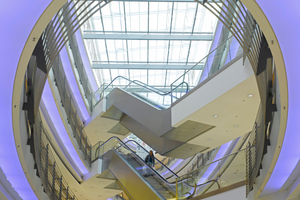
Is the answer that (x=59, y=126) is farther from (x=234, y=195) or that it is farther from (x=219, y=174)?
(x=234, y=195)

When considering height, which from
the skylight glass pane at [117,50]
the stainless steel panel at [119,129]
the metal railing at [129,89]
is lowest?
the stainless steel panel at [119,129]

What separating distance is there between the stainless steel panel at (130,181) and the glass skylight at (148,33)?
4.10 meters

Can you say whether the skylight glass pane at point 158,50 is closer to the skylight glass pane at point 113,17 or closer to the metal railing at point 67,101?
the skylight glass pane at point 113,17

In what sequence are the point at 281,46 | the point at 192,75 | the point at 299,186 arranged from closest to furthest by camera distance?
the point at 281,46, the point at 299,186, the point at 192,75

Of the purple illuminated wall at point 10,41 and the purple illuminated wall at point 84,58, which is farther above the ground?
the purple illuminated wall at point 84,58

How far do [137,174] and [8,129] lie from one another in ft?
26.0

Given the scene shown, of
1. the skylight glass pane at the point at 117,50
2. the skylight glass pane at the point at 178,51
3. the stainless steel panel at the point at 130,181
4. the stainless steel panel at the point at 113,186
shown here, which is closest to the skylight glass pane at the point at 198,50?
the skylight glass pane at the point at 178,51

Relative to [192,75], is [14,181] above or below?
below

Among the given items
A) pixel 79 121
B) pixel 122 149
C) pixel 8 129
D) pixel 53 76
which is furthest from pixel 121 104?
pixel 8 129

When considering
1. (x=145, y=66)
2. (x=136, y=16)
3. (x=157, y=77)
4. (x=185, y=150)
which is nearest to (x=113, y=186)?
(x=185, y=150)

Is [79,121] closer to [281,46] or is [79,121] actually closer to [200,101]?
[200,101]

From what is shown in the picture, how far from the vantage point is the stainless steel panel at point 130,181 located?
10945 millimetres

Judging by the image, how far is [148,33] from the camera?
17938 mm

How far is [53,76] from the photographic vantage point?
10.8 m
